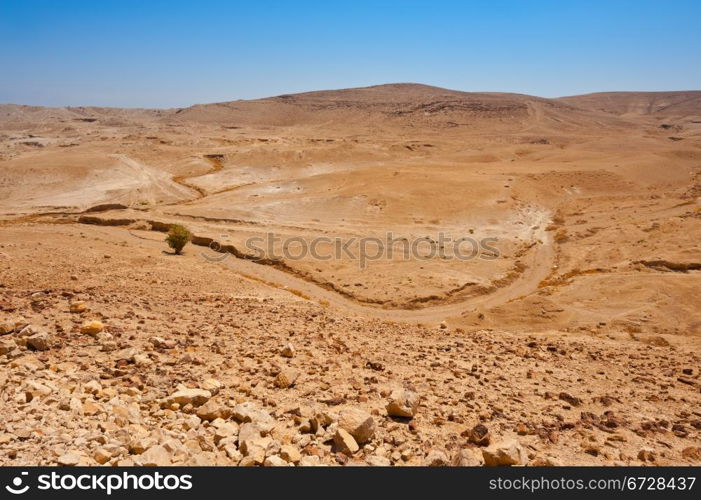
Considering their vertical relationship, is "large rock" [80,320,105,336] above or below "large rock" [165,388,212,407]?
above

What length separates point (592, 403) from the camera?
8.46 m

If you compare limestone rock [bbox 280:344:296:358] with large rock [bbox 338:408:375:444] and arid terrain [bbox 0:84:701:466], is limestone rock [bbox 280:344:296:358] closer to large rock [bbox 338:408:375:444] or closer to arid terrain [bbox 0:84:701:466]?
arid terrain [bbox 0:84:701:466]

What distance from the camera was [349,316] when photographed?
1550cm

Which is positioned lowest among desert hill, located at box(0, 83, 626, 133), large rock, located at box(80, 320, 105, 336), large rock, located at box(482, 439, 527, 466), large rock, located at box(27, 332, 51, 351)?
large rock, located at box(482, 439, 527, 466)

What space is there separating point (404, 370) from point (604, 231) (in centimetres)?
2614

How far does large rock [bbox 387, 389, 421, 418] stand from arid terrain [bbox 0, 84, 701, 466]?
0.09 ft

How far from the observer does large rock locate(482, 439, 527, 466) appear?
5.83 meters

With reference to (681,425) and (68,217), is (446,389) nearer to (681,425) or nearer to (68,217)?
(681,425)

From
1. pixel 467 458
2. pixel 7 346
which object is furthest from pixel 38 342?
Answer: pixel 467 458

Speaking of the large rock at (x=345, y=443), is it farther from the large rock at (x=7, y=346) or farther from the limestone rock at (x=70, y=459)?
the large rock at (x=7, y=346)

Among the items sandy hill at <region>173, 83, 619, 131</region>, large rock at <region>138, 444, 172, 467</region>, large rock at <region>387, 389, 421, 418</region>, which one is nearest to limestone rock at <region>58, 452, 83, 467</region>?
large rock at <region>138, 444, 172, 467</region>

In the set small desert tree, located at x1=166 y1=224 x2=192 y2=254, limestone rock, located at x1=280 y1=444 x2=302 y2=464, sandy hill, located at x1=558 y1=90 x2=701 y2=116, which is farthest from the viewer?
sandy hill, located at x1=558 y1=90 x2=701 y2=116

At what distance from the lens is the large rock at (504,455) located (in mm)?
5828

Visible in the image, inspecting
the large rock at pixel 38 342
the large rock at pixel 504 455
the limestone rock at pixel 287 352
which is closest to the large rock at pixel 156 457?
the large rock at pixel 504 455
